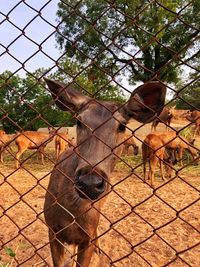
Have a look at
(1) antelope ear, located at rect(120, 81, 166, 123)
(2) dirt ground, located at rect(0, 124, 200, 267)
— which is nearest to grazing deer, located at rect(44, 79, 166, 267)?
(1) antelope ear, located at rect(120, 81, 166, 123)

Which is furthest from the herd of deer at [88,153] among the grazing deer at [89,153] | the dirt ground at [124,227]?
the dirt ground at [124,227]

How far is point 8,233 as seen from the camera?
6.49 meters

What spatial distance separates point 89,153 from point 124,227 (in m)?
4.25

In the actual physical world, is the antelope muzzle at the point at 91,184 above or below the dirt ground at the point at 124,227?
above

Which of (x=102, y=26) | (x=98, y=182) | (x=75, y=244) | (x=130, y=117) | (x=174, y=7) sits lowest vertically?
(x=75, y=244)

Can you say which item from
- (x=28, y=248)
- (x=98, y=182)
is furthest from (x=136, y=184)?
(x=98, y=182)

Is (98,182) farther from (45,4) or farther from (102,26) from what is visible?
(102,26)

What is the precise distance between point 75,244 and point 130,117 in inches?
59.1

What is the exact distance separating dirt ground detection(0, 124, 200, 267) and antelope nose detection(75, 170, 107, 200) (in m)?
0.14

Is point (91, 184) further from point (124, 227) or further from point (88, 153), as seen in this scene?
point (124, 227)

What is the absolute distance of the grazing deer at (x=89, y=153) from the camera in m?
2.71

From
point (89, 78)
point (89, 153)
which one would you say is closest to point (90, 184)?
point (89, 153)

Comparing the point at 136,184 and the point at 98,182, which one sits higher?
the point at 98,182

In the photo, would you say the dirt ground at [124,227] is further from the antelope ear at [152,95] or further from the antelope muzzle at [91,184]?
the antelope ear at [152,95]
